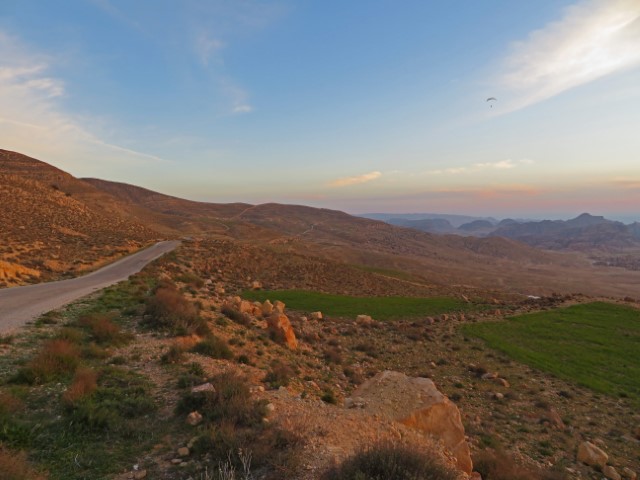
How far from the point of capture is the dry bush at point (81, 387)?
677 centimetres

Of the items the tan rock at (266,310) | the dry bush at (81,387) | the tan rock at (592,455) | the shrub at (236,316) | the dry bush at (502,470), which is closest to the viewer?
the dry bush at (81,387)

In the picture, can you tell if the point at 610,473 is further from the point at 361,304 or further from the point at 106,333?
the point at 361,304

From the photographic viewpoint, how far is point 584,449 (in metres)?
Result: 10.0

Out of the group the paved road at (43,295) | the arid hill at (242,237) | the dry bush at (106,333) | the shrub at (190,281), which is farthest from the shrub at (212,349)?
the arid hill at (242,237)

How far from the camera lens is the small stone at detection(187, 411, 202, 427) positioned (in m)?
6.47

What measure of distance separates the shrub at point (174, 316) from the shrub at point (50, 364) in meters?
3.39

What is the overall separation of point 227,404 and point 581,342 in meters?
23.6

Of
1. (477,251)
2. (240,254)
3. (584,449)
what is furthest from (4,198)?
(477,251)

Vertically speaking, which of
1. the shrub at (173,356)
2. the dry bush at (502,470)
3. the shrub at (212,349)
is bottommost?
the dry bush at (502,470)

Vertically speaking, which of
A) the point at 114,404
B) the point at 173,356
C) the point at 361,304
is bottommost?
the point at 361,304

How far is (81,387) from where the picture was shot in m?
7.12

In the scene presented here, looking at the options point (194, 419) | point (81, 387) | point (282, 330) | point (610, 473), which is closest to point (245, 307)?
point (282, 330)

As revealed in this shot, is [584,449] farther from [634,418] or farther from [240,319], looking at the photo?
[240,319]

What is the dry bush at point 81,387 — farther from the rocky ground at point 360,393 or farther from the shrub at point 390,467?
the shrub at point 390,467
